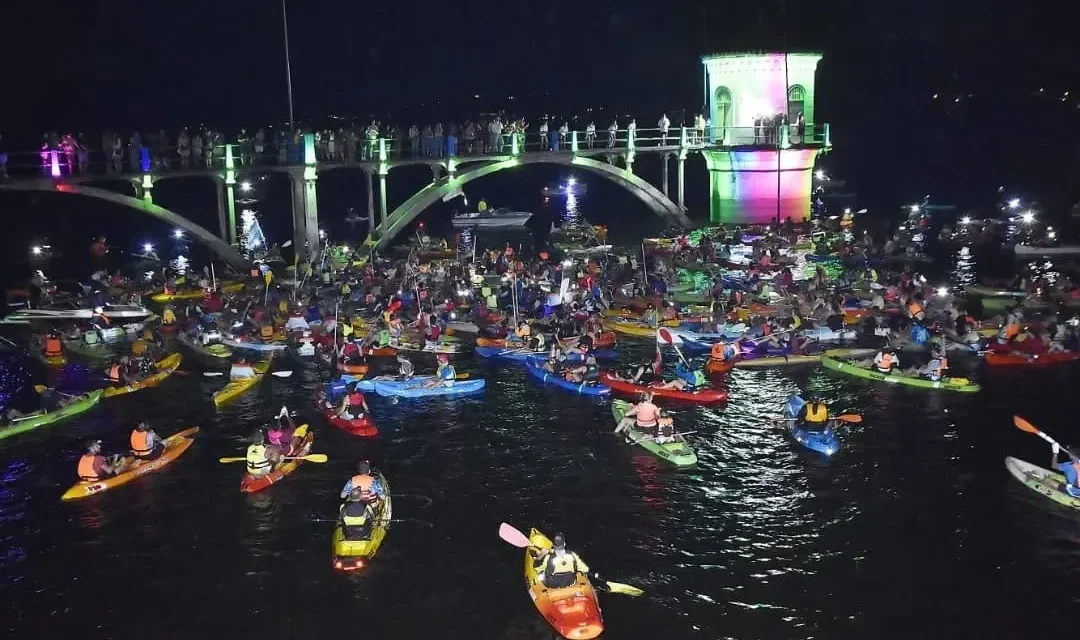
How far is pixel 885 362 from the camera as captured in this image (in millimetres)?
31156

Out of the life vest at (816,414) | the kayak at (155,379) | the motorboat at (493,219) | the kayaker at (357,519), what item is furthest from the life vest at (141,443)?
the motorboat at (493,219)

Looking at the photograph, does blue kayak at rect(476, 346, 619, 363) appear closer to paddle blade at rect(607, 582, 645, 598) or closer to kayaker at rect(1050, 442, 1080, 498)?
kayaker at rect(1050, 442, 1080, 498)

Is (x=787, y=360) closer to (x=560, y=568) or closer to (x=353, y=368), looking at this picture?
(x=353, y=368)

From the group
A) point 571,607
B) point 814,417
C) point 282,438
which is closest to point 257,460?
point 282,438

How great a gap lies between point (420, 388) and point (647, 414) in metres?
7.66

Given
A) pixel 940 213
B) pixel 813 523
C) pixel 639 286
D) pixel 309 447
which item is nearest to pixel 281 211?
pixel 940 213

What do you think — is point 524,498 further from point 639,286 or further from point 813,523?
point 639,286

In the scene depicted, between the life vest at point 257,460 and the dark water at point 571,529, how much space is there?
606mm

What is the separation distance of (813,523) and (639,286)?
23.2 m

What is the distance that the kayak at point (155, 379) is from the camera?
31.5 m

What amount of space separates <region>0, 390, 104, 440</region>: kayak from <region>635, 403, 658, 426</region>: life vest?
15.8m

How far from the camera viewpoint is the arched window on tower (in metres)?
61.3

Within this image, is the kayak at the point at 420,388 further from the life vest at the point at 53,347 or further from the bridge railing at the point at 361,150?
the bridge railing at the point at 361,150

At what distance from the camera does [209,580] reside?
19.8 metres
